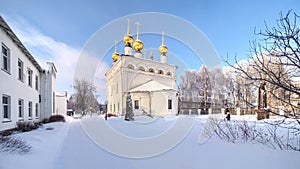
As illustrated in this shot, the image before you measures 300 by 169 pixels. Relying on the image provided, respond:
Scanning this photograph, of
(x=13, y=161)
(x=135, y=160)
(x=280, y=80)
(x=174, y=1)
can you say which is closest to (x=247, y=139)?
(x=280, y=80)

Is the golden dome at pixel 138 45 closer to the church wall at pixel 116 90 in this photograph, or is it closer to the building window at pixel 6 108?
the church wall at pixel 116 90

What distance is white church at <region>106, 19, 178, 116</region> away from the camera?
83.2 ft

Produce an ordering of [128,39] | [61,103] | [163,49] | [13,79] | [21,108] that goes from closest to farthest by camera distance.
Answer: [13,79] → [21,108] → [61,103] → [128,39] → [163,49]

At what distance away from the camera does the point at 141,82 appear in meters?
30.0

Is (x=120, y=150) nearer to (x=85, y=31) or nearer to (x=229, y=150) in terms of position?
(x=229, y=150)

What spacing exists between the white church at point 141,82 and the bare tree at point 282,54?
20.9 metres

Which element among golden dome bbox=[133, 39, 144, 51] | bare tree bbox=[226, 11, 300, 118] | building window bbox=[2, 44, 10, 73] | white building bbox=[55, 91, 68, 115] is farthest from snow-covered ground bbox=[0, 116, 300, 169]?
golden dome bbox=[133, 39, 144, 51]

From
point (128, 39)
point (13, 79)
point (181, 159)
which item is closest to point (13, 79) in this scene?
point (13, 79)

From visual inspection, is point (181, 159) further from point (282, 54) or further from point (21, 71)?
point (21, 71)

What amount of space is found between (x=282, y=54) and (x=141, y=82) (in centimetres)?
2667

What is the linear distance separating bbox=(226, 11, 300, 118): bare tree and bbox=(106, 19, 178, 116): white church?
2093cm

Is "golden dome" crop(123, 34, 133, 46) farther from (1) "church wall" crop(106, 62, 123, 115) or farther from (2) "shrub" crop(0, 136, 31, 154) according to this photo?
(2) "shrub" crop(0, 136, 31, 154)

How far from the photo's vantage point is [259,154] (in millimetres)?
4309

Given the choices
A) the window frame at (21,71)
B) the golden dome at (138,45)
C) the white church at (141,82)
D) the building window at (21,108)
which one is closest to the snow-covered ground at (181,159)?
the building window at (21,108)
